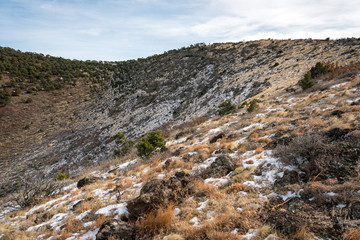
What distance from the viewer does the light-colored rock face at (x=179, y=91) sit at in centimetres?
2334

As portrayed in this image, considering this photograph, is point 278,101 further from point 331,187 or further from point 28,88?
point 28,88

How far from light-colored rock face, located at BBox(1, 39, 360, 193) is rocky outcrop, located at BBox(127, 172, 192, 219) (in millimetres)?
16287

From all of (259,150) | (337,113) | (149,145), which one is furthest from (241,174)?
(149,145)

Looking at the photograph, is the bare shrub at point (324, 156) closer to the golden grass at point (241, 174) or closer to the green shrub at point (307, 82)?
the golden grass at point (241, 174)

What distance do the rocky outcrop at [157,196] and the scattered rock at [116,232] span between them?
58 centimetres

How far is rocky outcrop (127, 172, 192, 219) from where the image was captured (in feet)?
16.5

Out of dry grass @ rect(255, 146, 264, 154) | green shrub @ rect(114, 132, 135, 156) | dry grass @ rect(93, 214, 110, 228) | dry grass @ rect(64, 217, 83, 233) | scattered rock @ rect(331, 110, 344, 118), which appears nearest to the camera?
dry grass @ rect(93, 214, 110, 228)

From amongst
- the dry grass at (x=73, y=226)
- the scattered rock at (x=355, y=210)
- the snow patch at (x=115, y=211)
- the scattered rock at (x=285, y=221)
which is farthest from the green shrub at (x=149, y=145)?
the scattered rock at (x=355, y=210)

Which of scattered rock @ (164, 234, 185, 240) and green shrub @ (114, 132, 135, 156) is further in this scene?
green shrub @ (114, 132, 135, 156)

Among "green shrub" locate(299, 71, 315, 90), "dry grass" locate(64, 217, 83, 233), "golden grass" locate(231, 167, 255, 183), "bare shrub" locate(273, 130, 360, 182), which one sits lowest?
"dry grass" locate(64, 217, 83, 233)

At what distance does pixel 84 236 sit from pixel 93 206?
196 cm

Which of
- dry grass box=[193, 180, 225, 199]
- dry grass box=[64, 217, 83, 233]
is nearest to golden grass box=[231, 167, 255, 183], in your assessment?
dry grass box=[193, 180, 225, 199]

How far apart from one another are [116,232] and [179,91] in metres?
31.7

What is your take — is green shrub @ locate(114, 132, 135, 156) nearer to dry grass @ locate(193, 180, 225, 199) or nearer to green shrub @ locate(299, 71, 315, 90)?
dry grass @ locate(193, 180, 225, 199)
